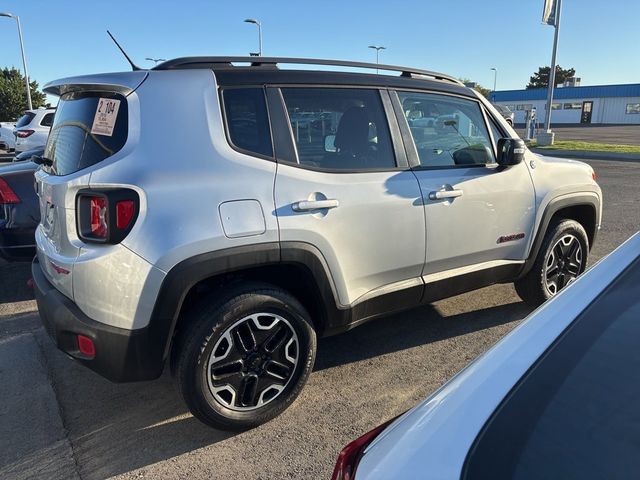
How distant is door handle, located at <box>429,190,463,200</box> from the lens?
3.33 meters

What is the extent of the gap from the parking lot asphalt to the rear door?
60 centimetres

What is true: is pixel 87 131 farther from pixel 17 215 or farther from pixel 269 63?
pixel 17 215

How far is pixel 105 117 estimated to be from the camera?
103 inches

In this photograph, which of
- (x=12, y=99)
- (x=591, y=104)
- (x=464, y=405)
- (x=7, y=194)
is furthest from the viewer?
(x=591, y=104)

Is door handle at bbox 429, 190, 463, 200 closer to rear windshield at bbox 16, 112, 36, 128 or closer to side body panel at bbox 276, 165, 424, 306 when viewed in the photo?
side body panel at bbox 276, 165, 424, 306

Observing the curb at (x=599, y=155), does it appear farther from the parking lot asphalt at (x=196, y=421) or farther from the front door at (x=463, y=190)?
the parking lot asphalt at (x=196, y=421)

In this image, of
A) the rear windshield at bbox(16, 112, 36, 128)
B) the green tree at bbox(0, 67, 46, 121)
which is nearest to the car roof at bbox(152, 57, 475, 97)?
the rear windshield at bbox(16, 112, 36, 128)

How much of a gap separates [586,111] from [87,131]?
72.2 metres

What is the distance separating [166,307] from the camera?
248 centimetres

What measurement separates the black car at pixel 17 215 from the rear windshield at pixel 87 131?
199 centimetres

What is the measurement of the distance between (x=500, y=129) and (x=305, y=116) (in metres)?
1.74

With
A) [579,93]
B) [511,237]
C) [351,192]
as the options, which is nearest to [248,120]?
[351,192]

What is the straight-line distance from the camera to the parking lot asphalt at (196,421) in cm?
260

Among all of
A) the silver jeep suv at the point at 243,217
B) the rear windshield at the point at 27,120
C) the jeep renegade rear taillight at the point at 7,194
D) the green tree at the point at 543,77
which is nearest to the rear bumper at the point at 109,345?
the silver jeep suv at the point at 243,217
